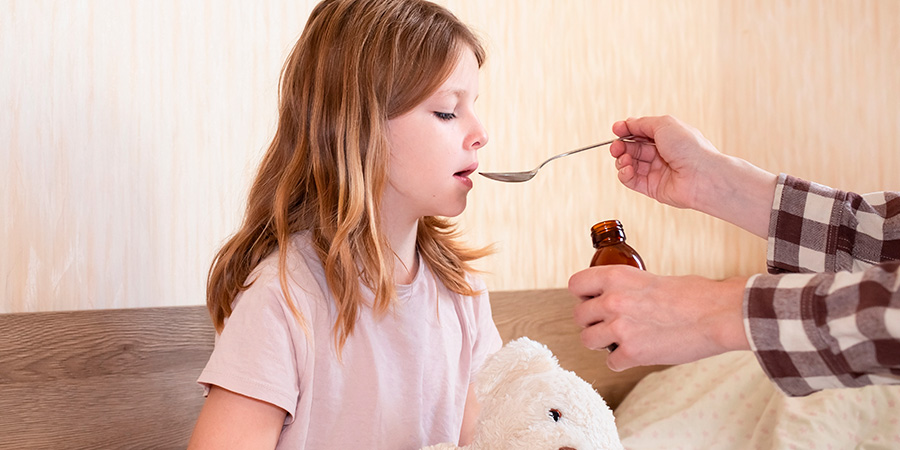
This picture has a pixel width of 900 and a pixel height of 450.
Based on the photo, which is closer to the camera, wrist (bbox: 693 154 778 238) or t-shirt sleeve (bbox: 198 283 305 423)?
t-shirt sleeve (bbox: 198 283 305 423)

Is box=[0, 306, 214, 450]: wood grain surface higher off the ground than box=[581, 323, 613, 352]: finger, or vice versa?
box=[581, 323, 613, 352]: finger

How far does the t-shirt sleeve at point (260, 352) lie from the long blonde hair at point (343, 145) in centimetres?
6

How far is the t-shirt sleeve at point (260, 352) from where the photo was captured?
876 millimetres

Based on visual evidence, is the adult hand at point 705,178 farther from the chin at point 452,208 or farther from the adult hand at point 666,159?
the chin at point 452,208

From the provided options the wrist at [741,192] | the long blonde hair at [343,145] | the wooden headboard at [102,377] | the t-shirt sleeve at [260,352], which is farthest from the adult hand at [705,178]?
the wooden headboard at [102,377]

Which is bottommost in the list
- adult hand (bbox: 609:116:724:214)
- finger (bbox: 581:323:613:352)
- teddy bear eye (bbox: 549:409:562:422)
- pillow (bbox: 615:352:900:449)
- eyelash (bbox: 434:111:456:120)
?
pillow (bbox: 615:352:900:449)

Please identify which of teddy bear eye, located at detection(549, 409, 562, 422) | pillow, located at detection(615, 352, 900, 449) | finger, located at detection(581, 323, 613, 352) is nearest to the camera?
finger, located at detection(581, 323, 613, 352)

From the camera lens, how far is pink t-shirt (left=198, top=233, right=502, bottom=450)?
2.95ft

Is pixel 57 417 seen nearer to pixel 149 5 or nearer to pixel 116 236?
pixel 116 236

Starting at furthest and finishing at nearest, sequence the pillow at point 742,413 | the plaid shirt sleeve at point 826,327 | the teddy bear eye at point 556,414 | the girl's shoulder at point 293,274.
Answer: the pillow at point 742,413, the girl's shoulder at point 293,274, the teddy bear eye at point 556,414, the plaid shirt sleeve at point 826,327

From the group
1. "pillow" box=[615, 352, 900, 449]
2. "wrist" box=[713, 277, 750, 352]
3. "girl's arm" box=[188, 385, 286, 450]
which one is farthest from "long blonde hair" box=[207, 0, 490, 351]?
"pillow" box=[615, 352, 900, 449]

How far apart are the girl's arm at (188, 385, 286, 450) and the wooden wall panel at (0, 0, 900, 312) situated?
37cm

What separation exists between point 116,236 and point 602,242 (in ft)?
2.42

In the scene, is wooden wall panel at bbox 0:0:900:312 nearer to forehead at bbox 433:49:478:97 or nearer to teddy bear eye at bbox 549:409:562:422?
forehead at bbox 433:49:478:97
